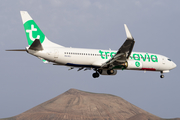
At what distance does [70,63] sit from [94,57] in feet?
12.9

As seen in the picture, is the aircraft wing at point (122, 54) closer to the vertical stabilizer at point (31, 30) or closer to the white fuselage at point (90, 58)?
the white fuselage at point (90, 58)

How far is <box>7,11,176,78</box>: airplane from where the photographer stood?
4303cm

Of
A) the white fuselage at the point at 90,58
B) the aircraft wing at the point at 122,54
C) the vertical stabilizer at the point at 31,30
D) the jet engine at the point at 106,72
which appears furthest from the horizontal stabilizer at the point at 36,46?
the jet engine at the point at 106,72

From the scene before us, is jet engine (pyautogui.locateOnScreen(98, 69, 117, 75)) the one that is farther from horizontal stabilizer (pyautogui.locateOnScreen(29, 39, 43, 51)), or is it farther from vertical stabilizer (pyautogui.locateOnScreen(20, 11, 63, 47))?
horizontal stabilizer (pyautogui.locateOnScreen(29, 39, 43, 51))

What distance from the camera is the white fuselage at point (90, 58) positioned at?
43.9 meters

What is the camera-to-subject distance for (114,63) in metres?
46.1

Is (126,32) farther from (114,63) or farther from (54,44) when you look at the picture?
(54,44)

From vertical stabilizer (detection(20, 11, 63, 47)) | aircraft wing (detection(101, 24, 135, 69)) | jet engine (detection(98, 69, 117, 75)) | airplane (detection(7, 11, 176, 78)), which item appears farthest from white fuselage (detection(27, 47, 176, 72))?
vertical stabilizer (detection(20, 11, 63, 47))

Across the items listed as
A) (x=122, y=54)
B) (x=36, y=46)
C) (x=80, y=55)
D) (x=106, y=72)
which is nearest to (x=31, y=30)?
(x=36, y=46)

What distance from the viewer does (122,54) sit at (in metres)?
43.6

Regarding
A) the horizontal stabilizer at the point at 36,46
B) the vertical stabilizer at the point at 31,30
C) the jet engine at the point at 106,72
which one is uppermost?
the vertical stabilizer at the point at 31,30

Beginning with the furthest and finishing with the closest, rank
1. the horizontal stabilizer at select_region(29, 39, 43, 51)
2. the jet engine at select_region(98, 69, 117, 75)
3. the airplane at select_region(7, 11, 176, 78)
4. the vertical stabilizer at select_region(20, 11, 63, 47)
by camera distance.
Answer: the jet engine at select_region(98, 69, 117, 75) → the vertical stabilizer at select_region(20, 11, 63, 47) → the airplane at select_region(7, 11, 176, 78) → the horizontal stabilizer at select_region(29, 39, 43, 51)

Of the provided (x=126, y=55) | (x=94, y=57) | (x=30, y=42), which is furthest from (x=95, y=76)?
(x=30, y=42)

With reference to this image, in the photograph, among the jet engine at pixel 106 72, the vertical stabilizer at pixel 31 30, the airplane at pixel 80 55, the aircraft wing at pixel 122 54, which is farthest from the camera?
the jet engine at pixel 106 72
